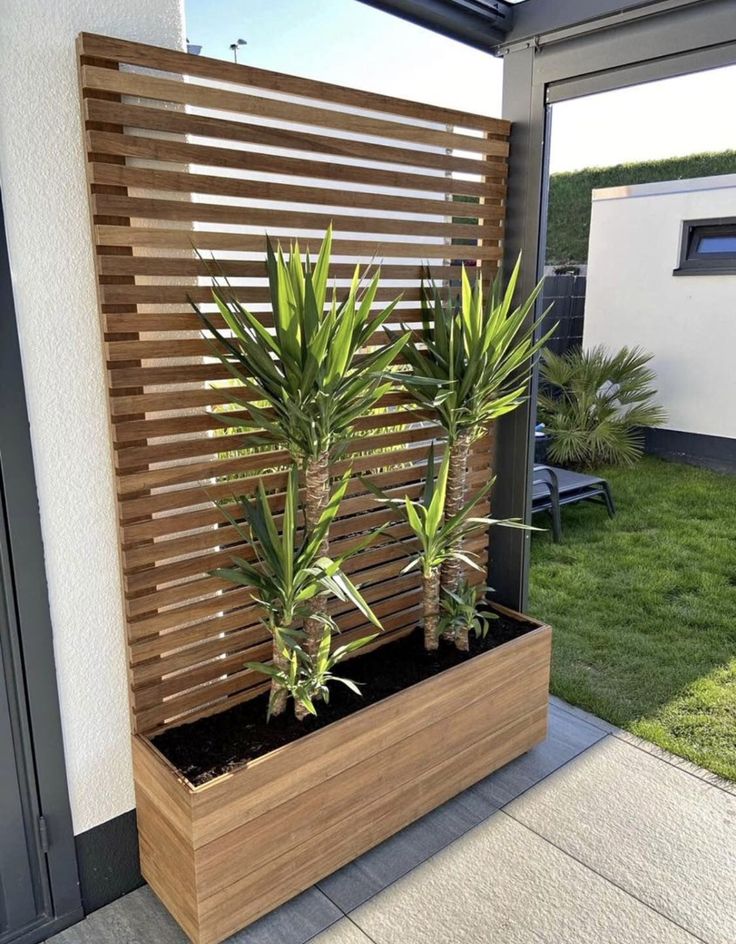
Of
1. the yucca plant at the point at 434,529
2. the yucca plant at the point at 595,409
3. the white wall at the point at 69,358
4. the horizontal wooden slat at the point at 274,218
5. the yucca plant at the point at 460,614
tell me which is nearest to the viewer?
the white wall at the point at 69,358

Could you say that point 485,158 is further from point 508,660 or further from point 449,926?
point 449,926

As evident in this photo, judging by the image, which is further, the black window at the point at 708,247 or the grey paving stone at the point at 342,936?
the black window at the point at 708,247

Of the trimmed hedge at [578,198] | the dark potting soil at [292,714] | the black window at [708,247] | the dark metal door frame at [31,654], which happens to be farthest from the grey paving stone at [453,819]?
the trimmed hedge at [578,198]

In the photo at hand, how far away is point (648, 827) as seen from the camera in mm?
2346

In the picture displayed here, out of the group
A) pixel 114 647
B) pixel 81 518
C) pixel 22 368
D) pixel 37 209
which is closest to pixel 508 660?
pixel 114 647

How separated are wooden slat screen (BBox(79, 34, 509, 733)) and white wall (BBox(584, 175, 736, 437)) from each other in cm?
524

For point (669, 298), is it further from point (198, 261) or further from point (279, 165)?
point (198, 261)

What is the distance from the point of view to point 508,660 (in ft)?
8.32

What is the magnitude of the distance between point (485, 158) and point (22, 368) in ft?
5.89

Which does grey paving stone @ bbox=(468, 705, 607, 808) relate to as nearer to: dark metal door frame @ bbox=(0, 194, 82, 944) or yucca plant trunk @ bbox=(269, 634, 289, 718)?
yucca plant trunk @ bbox=(269, 634, 289, 718)

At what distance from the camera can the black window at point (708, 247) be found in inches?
268

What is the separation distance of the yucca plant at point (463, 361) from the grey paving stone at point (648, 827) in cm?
79

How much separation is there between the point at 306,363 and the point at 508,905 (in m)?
1.57

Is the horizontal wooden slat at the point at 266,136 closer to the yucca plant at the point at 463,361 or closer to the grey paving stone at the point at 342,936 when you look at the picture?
the yucca plant at the point at 463,361
